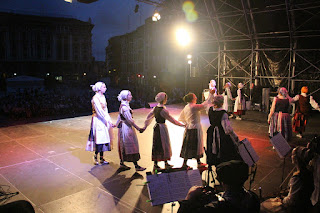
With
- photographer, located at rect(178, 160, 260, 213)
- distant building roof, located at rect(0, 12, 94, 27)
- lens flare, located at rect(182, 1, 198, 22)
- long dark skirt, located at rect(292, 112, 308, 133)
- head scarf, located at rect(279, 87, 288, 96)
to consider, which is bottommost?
long dark skirt, located at rect(292, 112, 308, 133)

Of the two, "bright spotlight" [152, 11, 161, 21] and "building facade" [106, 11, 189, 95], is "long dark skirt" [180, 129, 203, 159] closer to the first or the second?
"bright spotlight" [152, 11, 161, 21]

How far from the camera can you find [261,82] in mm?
14086

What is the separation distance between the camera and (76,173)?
5.23 metres

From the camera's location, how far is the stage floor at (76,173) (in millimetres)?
4070

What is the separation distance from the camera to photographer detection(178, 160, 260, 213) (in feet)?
6.96

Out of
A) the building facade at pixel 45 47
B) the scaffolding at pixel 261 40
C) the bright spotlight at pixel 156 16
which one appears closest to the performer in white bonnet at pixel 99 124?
the bright spotlight at pixel 156 16

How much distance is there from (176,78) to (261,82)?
11223 millimetres

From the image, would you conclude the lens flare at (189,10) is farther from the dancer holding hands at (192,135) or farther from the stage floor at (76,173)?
the dancer holding hands at (192,135)

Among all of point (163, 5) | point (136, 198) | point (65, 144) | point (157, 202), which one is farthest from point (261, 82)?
Result: point (157, 202)

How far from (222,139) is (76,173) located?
2.89 meters

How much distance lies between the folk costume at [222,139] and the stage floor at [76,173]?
566 mm

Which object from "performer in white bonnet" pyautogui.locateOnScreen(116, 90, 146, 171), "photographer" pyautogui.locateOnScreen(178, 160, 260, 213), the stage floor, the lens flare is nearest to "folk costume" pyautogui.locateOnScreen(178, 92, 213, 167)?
the stage floor

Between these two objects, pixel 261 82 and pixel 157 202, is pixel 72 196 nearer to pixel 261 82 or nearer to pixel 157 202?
pixel 157 202

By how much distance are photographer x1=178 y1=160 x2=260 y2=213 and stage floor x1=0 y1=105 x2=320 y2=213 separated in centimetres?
180
